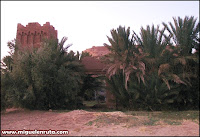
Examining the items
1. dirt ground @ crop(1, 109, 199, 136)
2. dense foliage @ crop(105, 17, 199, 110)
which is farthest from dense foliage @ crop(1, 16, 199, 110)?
dirt ground @ crop(1, 109, 199, 136)

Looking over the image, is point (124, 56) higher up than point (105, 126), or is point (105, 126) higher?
point (124, 56)

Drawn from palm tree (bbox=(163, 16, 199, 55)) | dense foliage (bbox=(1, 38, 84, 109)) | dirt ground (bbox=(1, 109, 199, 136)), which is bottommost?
dirt ground (bbox=(1, 109, 199, 136))

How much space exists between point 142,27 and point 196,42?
353 cm

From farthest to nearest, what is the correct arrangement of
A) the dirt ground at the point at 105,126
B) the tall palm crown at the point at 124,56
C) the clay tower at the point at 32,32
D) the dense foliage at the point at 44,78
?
the clay tower at the point at 32,32, the tall palm crown at the point at 124,56, the dense foliage at the point at 44,78, the dirt ground at the point at 105,126

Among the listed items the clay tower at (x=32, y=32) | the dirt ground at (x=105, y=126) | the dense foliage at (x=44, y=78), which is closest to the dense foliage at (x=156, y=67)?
the dense foliage at (x=44, y=78)

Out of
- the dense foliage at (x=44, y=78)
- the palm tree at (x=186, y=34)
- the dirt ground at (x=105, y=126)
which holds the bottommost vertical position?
the dirt ground at (x=105, y=126)

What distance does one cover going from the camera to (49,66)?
1340 centimetres

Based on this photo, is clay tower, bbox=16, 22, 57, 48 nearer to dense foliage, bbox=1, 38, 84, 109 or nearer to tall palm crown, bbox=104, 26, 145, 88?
dense foliage, bbox=1, 38, 84, 109

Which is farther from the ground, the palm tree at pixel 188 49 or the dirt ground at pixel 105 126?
the palm tree at pixel 188 49

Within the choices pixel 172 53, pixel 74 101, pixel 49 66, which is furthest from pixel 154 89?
pixel 49 66

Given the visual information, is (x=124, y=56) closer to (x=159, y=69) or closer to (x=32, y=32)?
(x=159, y=69)

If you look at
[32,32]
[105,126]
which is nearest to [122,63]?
[105,126]

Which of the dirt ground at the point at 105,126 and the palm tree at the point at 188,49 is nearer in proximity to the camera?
the dirt ground at the point at 105,126

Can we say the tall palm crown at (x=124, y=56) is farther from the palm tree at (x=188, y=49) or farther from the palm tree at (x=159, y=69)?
the palm tree at (x=188, y=49)
